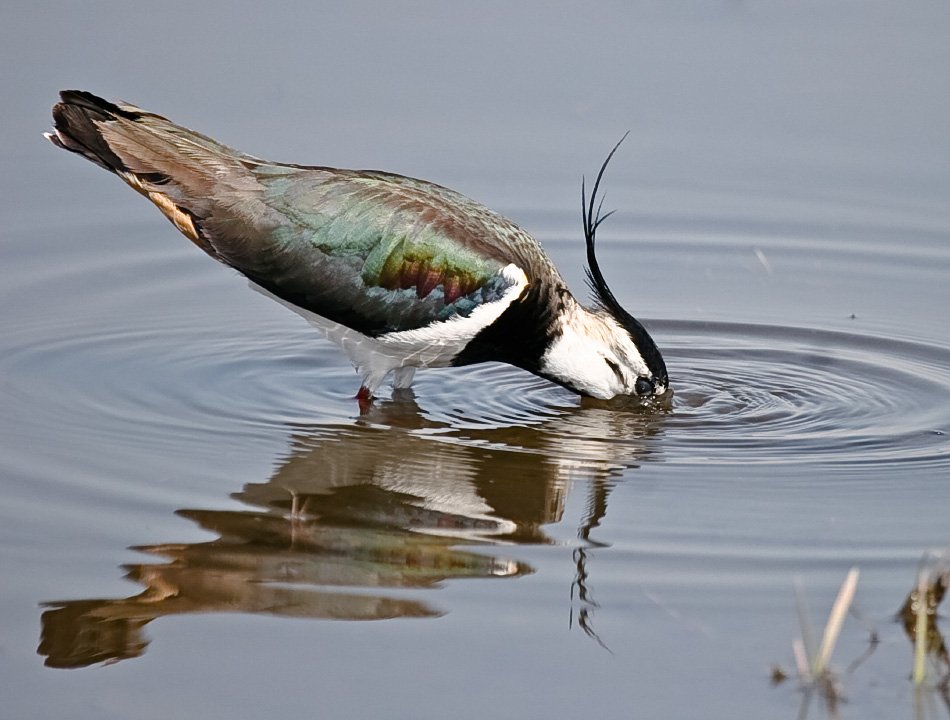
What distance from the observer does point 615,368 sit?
7.49 m

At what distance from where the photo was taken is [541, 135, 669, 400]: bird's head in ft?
24.3

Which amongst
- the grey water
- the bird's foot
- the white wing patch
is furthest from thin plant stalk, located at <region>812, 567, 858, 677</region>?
the bird's foot

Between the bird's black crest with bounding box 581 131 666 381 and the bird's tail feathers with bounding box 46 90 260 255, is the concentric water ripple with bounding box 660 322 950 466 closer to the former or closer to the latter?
the bird's black crest with bounding box 581 131 666 381

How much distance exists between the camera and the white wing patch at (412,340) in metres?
7.05

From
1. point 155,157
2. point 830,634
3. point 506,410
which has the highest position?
point 155,157

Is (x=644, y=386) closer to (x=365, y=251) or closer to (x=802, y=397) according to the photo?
(x=802, y=397)

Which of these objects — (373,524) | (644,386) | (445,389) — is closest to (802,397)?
(644,386)

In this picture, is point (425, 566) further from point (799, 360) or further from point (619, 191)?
point (619, 191)

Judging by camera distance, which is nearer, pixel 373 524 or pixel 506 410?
pixel 373 524

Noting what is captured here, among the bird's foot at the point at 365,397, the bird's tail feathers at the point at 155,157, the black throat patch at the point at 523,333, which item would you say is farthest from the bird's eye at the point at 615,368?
the bird's tail feathers at the point at 155,157

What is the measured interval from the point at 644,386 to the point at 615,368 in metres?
0.17

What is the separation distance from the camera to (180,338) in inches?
318

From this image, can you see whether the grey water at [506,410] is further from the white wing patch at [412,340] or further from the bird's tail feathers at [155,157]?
the bird's tail feathers at [155,157]

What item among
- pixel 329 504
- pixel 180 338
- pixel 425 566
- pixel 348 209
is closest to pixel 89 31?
pixel 180 338
